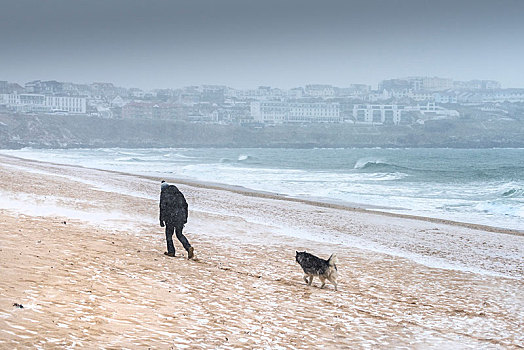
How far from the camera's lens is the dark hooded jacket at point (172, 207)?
1175 centimetres

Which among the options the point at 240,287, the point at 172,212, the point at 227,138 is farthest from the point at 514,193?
the point at 227,138

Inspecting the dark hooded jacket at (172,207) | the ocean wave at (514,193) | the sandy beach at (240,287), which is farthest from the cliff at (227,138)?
the dark hooded jacket at (172,207)

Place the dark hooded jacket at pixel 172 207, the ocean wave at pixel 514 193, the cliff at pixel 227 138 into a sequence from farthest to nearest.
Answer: the cliff at pixel 227 138, the ocean wave at pixel 514 193, the dark hooded jacket at pixel 172 207

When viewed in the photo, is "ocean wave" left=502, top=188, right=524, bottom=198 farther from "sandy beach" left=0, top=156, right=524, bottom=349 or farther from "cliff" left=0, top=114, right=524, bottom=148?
"cliff" left=0, top=114, right=524, bottom=148

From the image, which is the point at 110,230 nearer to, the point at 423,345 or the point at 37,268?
the point at 37,268

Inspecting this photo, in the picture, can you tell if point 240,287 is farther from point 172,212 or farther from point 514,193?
point 514,193

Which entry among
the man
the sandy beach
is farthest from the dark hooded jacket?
the sandy beach

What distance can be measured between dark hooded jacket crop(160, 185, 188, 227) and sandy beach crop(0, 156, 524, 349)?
78 centimetres

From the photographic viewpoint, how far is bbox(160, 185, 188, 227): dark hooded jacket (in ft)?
38.5

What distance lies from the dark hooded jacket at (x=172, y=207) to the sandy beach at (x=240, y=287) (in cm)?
78

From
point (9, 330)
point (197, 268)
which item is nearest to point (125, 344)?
point (9, 330)

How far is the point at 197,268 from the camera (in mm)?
10906

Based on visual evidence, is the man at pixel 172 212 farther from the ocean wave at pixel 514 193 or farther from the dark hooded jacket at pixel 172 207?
the ocean wave at pixel 514 193

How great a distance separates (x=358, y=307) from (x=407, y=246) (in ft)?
26.0
